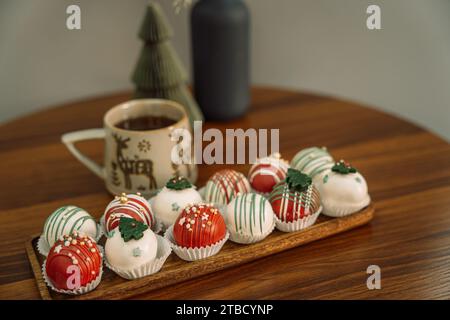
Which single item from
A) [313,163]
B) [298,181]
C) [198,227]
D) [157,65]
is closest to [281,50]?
[157,65]

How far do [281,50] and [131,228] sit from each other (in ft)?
4.35

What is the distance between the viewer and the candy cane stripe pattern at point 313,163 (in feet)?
3.43

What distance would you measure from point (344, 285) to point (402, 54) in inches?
54.9

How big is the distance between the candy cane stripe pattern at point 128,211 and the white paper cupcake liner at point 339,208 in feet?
0.89

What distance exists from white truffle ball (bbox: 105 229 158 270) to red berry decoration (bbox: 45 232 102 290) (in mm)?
19

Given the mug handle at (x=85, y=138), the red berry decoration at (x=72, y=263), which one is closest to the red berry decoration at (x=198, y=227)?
the red berry decoration at (x=72, y=263)

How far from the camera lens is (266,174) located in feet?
3.43

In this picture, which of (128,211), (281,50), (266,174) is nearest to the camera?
(128,211)

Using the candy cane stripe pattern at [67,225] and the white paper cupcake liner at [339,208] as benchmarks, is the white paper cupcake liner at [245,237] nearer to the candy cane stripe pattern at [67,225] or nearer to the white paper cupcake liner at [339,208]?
the white paper cupcake liner at [339,208]

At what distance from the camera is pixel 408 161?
1.21 meters

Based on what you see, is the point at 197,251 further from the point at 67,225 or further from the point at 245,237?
the point at 67,225

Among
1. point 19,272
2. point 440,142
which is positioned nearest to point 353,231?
point 440,142

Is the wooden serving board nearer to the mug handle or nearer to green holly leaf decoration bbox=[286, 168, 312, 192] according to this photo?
green holly leaf decoration bbox=[286, 168, 312, 192]

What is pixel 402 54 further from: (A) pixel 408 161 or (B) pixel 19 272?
(B) pixel 19 272
